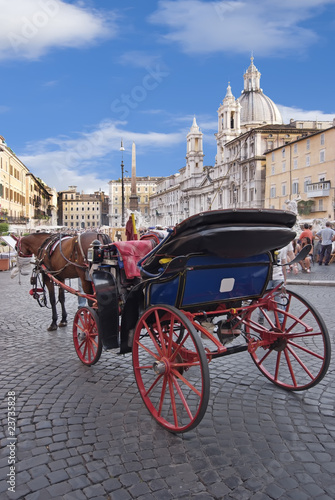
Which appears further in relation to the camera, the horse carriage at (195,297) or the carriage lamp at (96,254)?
the carriage lamp at (96,254)

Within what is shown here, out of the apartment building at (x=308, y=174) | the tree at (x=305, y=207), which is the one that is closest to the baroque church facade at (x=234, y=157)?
the apartment building at (x=308, y=174)

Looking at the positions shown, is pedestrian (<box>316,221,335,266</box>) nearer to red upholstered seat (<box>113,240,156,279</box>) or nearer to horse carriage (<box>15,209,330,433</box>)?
horse carriage (<box>15,209,330,433</box>)

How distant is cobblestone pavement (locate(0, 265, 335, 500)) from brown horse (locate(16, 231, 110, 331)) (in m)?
1.77

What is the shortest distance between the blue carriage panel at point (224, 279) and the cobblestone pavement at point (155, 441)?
100cm

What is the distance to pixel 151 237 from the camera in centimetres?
488

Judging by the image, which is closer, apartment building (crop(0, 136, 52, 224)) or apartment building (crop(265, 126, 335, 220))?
apartment building (crop(0, 136, 52, 224))

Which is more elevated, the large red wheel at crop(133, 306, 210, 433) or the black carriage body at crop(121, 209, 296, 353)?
the black carriage body at crop(121, 209, 296, 353)

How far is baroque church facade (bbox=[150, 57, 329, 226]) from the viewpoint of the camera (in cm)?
6228

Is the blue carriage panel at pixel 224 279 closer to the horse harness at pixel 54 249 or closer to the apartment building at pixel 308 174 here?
the horse harness at pixel 54 249

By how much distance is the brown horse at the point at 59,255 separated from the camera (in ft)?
20.3

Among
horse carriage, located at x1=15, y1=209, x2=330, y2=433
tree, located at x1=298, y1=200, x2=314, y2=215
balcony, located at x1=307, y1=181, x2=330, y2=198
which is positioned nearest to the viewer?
horse carriage, located at x1=15, y1=209, x2=330, y2=433

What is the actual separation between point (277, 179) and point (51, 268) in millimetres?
49442

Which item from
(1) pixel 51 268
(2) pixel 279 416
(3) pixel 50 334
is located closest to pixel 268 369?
(2) pixel 279 416

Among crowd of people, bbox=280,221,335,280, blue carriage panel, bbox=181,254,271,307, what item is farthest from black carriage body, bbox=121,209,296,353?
crowd of people, bbox=280,221,335,280
